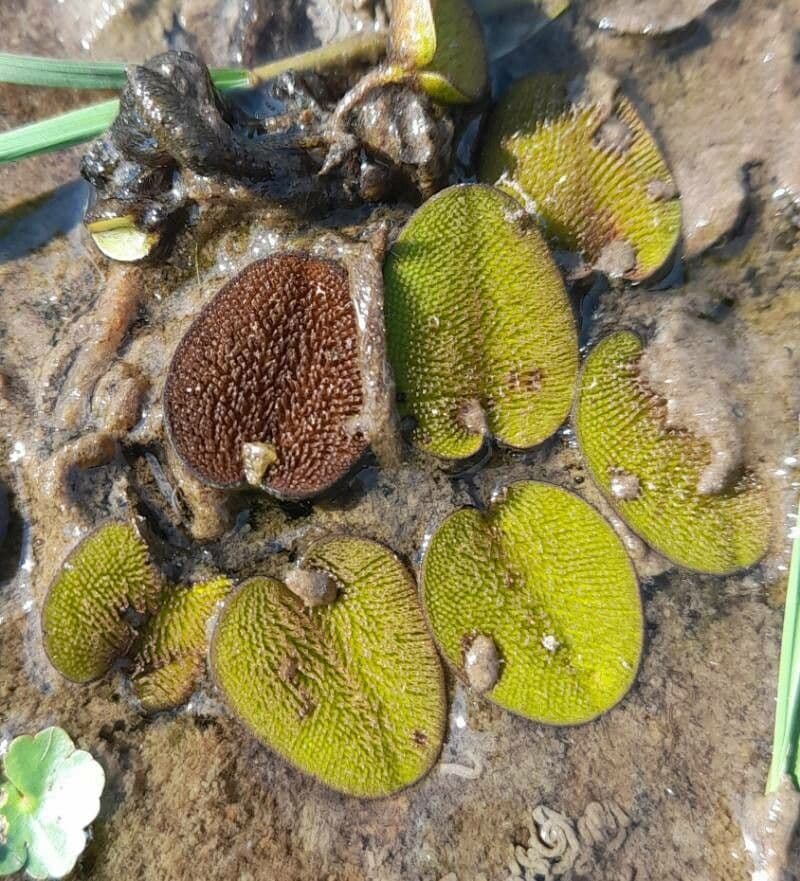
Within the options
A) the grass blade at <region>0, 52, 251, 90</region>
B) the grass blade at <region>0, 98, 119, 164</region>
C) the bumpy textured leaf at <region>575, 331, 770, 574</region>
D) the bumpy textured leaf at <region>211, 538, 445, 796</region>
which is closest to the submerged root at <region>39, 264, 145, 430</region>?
the grass blade at <region>0, 98, 119, 164</region>

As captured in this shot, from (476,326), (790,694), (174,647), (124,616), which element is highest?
(476,326)

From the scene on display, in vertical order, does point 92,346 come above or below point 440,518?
above

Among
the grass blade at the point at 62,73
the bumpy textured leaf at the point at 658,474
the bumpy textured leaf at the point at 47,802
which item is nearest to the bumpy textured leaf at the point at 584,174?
the bumpy textured leaf at the point at 658,474

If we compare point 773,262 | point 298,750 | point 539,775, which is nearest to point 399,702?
point 298,750

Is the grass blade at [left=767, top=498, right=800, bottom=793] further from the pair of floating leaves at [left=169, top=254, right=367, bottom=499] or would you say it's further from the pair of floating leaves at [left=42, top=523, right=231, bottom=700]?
the pair of floating leaves at [left=42, top=523, right=231, bottom=700]

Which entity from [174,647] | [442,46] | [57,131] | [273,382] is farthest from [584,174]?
[174,647]

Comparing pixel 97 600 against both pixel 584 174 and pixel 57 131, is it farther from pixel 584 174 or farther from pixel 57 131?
pixel 584 174

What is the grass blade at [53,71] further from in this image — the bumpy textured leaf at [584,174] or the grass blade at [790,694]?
the grass blade at [790,694]
